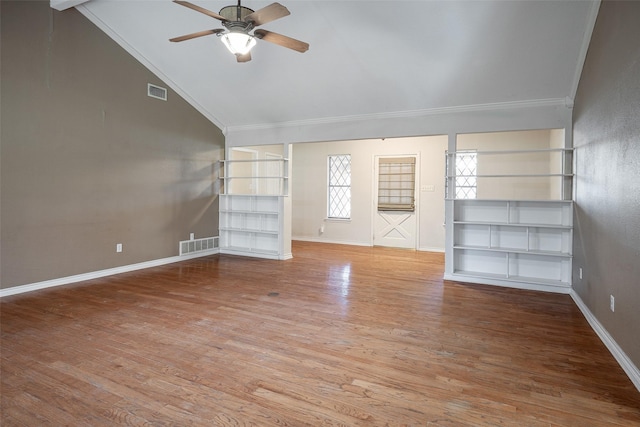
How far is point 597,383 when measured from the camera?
2.28 m

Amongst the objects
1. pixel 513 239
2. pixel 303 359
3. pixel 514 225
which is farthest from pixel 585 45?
pixel 303 359

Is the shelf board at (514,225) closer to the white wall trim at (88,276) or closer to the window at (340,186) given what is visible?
the window at (340,186)

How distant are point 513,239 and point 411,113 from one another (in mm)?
2304

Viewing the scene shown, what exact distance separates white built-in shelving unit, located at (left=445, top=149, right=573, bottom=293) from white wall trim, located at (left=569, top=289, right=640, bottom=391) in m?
0.88

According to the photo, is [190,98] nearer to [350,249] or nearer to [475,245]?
[350,249]

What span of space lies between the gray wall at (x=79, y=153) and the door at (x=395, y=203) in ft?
13.8

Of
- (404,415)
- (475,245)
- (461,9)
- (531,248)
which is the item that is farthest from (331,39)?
(404,415)

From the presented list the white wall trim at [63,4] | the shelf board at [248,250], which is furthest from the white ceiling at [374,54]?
the shelf board at [248,250]

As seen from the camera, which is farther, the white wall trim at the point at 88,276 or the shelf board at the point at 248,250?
the shelf board at the point at 248,250

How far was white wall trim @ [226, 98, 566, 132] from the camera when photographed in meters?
4.57

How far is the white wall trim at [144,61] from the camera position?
4.68m

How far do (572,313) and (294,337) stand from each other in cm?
292

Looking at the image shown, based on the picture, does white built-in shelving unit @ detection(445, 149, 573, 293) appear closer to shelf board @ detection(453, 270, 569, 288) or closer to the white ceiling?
shelf board @ detection(453, 270, 569, 288)

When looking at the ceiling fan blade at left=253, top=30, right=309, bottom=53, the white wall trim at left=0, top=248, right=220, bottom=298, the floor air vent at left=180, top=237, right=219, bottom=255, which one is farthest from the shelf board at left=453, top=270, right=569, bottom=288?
the white wall trim at left=0, top=248, right=220, bottom=298
